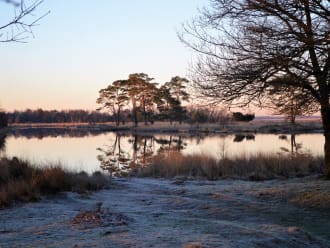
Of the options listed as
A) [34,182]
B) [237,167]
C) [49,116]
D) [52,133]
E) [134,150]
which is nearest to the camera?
[34,182]

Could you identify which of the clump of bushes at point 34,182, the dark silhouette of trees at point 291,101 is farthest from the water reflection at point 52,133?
the dark silhouette of trees at point 291,101

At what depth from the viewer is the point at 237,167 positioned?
1484 cm

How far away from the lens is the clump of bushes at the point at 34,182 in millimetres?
8055

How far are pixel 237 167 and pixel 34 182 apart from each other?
8.30 meters

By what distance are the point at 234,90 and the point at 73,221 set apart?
4.68 metres

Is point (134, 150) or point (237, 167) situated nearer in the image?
point (237, 167)

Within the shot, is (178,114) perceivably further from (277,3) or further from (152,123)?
(277,3)

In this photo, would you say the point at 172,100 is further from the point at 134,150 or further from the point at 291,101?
the point at 291,101

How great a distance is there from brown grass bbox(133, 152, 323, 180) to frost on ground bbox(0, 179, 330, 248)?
3.75 metres

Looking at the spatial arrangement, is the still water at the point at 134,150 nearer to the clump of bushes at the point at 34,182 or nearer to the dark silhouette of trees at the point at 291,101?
the clump of bushes at the point at 34,182

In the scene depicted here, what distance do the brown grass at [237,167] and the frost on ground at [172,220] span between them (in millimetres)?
3750

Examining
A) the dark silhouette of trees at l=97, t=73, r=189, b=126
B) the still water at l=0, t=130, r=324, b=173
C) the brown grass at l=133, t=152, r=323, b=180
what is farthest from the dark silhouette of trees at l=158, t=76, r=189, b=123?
the brown grass at l=133, t=152, r=323, b=180

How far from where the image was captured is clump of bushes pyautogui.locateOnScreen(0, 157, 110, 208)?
8.05 metres

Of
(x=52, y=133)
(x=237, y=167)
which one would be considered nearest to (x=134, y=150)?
(x=237, y=167)
